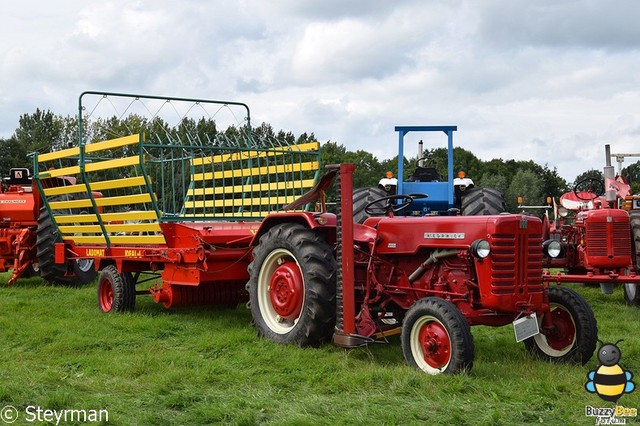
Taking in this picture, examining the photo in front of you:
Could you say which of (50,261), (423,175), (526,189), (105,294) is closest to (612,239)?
(423,175)

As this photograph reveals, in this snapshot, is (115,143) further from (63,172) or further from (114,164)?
(63,172)

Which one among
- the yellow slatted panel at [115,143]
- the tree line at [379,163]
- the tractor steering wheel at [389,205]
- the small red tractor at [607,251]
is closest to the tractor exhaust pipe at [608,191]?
the small red tractor at [607,251]

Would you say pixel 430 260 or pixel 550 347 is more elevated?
pixel 430 260

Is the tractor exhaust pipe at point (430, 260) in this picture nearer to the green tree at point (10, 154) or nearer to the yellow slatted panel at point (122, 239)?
the yellow slatted panel at point (122, 239)

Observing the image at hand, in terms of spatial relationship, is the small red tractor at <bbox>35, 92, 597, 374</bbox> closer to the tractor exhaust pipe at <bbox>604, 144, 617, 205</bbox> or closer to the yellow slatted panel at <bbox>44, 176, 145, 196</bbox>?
the yellow slatted panel at <bbox>44, 176, 145, 196</bbox>

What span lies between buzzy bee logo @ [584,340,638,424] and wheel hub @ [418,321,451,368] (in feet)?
3.34

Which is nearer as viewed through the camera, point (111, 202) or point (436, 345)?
point (436, 345)

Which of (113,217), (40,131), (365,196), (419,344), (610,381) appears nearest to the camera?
(610,381)

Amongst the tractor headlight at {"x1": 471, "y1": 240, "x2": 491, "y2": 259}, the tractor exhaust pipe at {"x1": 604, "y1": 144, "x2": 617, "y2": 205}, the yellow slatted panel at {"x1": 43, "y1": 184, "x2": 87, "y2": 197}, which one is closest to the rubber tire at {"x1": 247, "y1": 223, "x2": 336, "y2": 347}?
the tractor headlight at {"x1": 471, "y1": 240, "x2": 491, "y2": 259}

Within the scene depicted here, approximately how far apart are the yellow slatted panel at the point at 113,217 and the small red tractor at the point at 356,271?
0.08 feet

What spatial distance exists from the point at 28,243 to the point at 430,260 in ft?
28.3

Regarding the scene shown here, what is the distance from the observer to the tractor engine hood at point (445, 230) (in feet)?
17.7

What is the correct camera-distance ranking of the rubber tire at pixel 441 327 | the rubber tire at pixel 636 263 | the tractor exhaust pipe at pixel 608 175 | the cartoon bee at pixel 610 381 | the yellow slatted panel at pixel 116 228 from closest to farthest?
the cartoon bee at pixel 610 381
the rubber tire at pixel 441 327
the yellow slatted panel at pixel 116 228
the rubber tire at pixel 636 263
the tractor exhaust pipe at pixel 608 175

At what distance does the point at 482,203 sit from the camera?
34.2 feet
